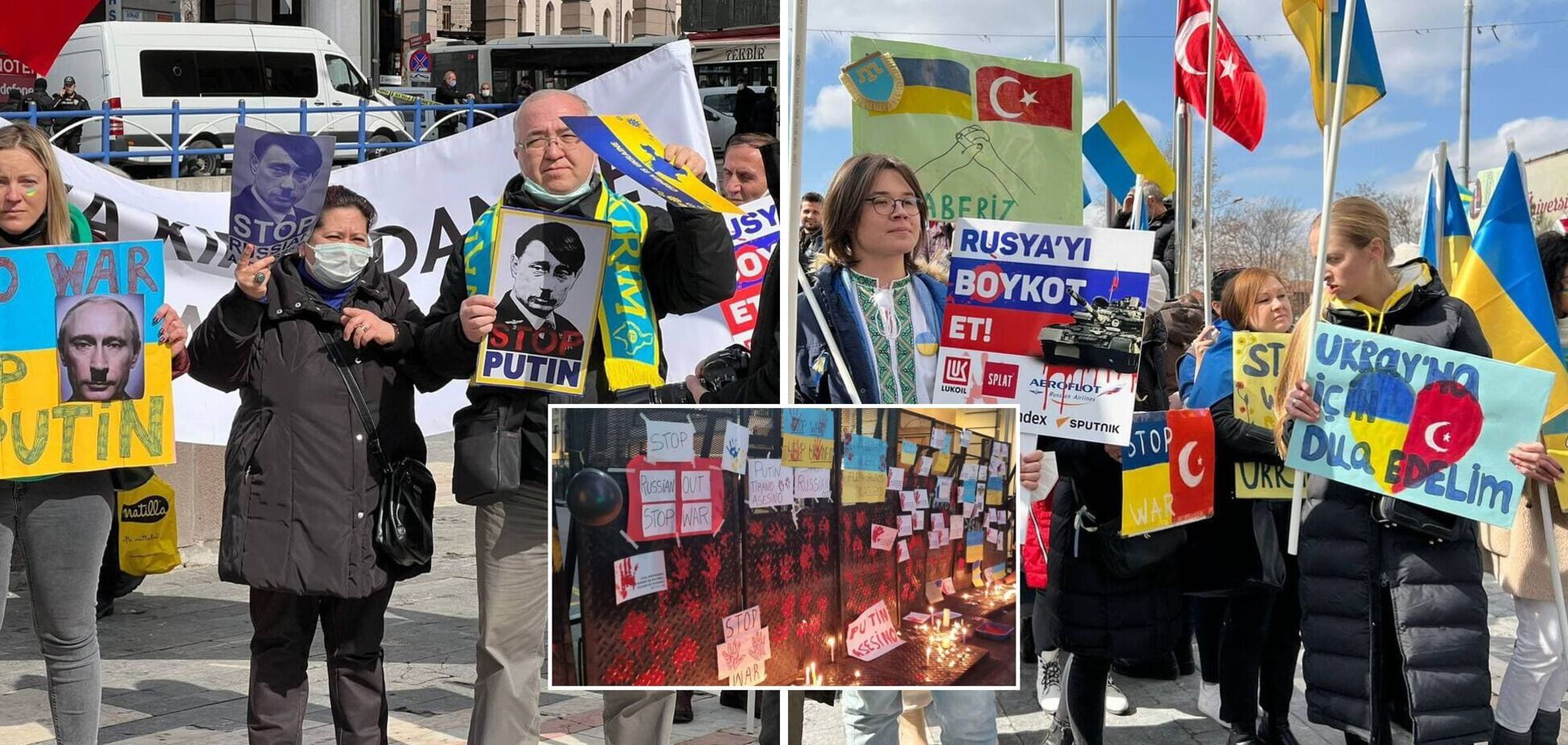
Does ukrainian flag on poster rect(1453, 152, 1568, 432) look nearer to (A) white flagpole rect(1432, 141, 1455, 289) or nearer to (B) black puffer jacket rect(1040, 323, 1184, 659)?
(A) white flagpole rect(1432, 141, 1455, 289)

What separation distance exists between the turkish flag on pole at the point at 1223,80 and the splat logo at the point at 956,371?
5884 millimetres

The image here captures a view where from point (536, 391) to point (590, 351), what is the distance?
0.17m

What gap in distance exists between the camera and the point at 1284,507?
5.43 m

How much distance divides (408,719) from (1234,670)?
276cm

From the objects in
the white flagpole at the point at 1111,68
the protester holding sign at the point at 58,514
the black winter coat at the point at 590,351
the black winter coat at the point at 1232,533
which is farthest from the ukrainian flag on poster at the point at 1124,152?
the protester holding sign at the point at 58,514

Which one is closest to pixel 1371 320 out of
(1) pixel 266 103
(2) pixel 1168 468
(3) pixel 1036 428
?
(2) pixel 1168 468

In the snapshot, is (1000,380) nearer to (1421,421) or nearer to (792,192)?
(792,192)

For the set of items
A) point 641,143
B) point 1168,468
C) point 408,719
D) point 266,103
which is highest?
point 266,103

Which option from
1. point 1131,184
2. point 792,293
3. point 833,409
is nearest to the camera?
point 833,409

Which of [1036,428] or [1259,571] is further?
[1259,571]

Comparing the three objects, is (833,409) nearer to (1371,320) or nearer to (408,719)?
(1371,320)

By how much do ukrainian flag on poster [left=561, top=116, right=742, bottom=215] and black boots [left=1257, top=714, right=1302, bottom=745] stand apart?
9.39ft

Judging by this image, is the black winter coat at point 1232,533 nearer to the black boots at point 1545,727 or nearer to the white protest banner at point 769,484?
the black boots at point 1545,727

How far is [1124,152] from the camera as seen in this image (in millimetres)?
9320
